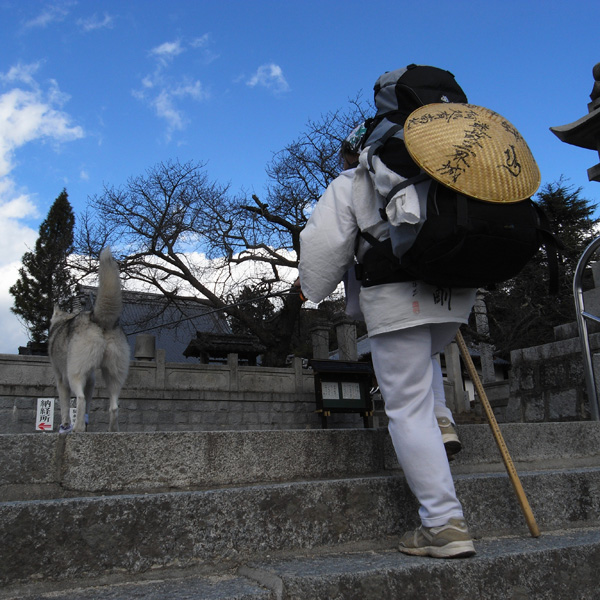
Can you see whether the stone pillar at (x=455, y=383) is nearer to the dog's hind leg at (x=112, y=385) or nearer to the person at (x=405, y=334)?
the dog's hind leg at (x=112, y=385)

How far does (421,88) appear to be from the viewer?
2.23 meters

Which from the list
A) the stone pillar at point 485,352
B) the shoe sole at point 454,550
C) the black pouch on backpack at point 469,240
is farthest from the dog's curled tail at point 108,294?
the stone pillar at point 485,352

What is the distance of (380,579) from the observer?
5.60ft

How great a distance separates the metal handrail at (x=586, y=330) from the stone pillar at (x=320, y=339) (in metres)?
15.8

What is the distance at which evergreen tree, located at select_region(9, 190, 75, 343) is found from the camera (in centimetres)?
1819

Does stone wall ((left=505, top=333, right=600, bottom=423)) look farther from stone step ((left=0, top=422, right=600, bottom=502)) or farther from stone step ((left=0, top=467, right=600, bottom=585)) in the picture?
stone step ((left=0, top=422, right=600, bottom=502))

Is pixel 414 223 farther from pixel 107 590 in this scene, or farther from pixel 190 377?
pixel 190 377

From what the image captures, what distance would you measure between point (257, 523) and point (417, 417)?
686 millimetres

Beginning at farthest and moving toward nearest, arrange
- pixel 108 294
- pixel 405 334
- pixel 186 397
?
pixel 186 397, pixel 108 294, pixel 405 334

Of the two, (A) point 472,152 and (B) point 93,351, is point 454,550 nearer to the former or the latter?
(A) point 472,152

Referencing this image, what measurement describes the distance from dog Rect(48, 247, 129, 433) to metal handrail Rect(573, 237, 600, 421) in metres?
3.72

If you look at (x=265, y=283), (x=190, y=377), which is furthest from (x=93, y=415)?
(x=265, y=283)

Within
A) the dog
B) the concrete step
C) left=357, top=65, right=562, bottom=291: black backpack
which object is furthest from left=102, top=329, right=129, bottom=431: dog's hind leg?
left=357, top=65, right=562, bottom=291: black backpack

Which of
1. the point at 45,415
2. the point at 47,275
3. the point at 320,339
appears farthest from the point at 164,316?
the point at 45,415
